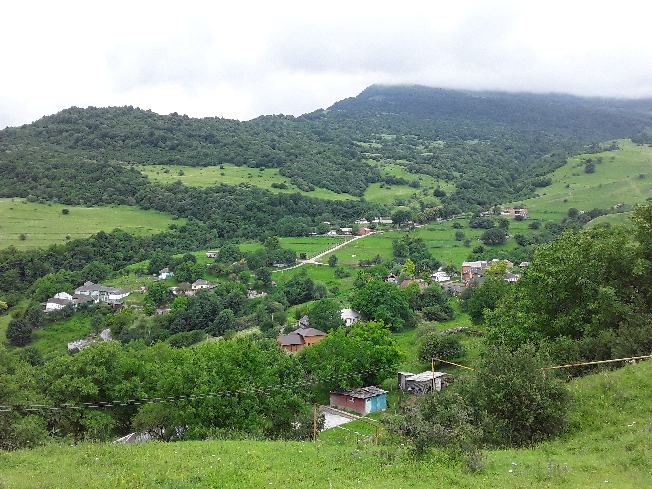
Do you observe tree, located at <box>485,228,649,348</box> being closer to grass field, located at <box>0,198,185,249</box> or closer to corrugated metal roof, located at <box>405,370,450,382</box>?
corrugated metal roof, located at <box>405,370,450,382</box>

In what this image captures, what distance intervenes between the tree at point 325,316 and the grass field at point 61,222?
46.5m

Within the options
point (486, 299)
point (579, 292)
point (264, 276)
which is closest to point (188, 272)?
point (264, 276)

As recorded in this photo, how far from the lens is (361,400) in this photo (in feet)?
86.3

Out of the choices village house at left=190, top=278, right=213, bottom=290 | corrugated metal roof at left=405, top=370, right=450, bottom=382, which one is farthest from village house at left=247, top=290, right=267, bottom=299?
corrugated metal roof at left=405, top=370, right=450, bottom=382

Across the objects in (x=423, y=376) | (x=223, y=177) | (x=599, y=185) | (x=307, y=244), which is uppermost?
(x=223, y=177)

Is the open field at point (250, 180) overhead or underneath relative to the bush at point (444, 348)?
overhead

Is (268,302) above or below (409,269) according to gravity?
below

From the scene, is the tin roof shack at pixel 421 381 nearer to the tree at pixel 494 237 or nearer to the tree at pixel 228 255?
the tree at pixel 228 255

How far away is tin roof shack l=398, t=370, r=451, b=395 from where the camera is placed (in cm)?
2634

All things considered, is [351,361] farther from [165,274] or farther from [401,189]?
[401,189]

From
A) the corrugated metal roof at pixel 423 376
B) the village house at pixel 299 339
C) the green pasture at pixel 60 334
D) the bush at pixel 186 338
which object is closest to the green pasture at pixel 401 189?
the bush at pixel 186 338

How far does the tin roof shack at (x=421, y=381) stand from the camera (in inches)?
1037

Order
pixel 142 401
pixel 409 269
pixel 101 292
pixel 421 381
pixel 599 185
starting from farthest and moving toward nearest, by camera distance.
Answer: pixel 599 185, pixel 409 269, pixel 101 292, pixel 421 381, pixel 142 401

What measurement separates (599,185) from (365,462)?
113817 mm
